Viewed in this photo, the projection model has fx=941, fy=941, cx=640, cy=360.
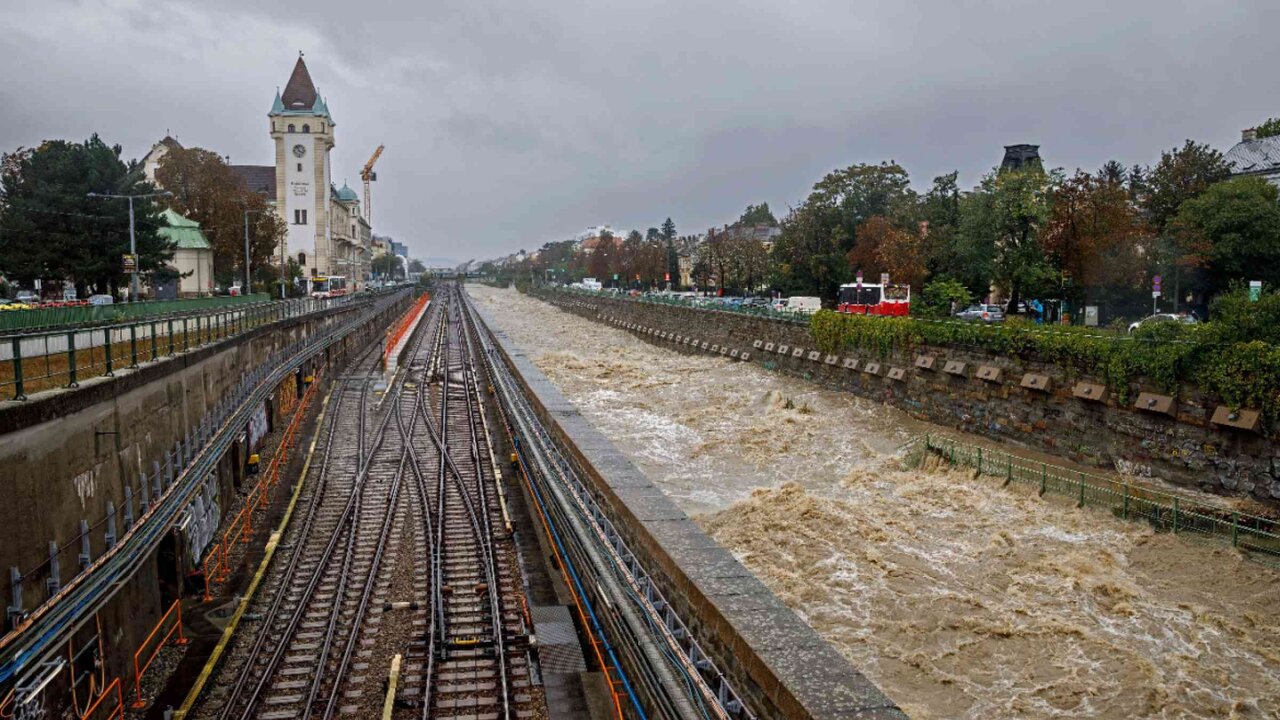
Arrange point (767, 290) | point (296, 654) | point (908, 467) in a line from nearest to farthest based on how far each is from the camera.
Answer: point (296, 654) < point (908, 467) < point (767, 290)

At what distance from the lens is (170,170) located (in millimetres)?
67000

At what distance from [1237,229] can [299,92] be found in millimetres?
100599

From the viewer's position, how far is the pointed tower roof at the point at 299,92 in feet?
364

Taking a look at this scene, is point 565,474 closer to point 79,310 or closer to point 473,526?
point 473,526

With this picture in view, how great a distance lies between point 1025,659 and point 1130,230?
91.4 ft

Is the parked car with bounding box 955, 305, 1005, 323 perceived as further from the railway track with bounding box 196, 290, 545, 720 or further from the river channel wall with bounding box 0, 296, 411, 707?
the river channel wall with bounding box 0, 296, 411, 707

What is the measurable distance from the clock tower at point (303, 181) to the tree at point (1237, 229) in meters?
91.2

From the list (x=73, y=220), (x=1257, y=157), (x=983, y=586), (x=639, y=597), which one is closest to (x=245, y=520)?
(x=639, y=597)

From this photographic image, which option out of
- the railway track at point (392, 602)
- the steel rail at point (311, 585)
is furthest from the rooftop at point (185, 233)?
the steel rail at point (311, 585)

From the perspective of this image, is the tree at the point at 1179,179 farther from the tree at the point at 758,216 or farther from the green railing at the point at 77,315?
the tree at the point at 758,216

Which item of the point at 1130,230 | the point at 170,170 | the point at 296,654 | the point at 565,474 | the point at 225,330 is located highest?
the point at 170,170

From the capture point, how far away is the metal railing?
12.3 metres

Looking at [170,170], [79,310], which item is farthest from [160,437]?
[170,170]

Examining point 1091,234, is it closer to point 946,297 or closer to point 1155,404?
point 946,297
